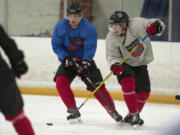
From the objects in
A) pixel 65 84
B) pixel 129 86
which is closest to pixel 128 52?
pixel 129 86

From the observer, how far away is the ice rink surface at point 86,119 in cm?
340

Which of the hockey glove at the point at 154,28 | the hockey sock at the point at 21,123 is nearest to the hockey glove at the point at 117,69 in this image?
the hockey glove at the point at 154,28

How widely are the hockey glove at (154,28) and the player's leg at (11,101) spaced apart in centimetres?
167

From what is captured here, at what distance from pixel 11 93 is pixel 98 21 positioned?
13.3ft

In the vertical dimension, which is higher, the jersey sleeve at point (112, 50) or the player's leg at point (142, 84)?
the jersey sleeve at point (112, 50)

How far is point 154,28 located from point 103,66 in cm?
221

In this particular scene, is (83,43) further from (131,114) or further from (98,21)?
(98,21)

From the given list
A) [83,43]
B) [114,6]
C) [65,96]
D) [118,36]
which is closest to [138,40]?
[118,36]

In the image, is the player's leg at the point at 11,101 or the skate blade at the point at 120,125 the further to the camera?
the skate blade at the point at 120,125

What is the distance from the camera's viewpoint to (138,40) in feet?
11.7

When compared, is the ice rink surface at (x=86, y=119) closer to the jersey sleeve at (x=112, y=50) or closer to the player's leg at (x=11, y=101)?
the jersey sleeve at (x=112, y=50)

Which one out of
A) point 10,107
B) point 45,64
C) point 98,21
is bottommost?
point 45,64

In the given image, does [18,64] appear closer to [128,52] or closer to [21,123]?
[21,123]

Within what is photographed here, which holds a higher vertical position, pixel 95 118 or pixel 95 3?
pixel 95 3
